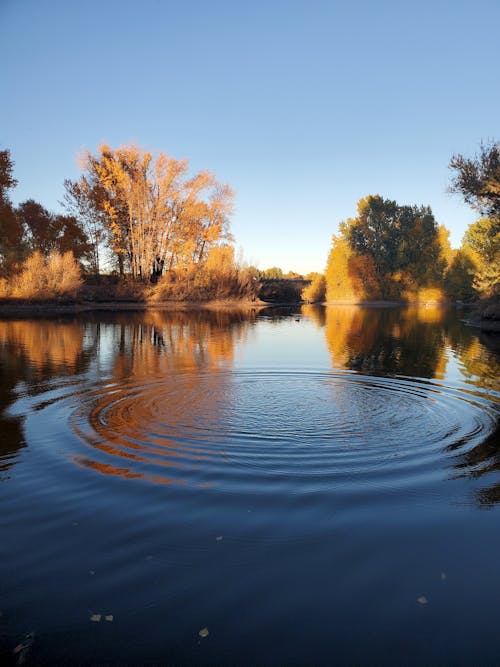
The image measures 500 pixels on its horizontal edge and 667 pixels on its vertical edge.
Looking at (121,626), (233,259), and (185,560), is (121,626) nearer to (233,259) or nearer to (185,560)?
(185,560)

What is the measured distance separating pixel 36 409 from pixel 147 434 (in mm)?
2900

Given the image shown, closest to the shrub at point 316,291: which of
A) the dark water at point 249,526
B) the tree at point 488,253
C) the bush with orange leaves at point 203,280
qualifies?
the bush with orange leaves at point 203,280

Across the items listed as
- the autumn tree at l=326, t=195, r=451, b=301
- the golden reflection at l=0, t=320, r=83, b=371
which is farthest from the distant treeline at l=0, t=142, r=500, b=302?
the autumn tree at l=326, t=195, r=451, b=301

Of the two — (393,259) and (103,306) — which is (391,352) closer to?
(103,306)

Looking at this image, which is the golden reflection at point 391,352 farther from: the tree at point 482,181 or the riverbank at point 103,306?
the riverbank at point 103,306

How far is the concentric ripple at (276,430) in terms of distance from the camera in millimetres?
6078

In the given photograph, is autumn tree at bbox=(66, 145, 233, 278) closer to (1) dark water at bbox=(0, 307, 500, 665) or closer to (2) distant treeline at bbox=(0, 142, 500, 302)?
(2) distant treeline at bbox=(0, 142, 500, 302)

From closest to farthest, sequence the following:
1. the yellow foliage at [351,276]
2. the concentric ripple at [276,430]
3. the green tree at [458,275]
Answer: the concentric ripple at [276,430]
the yellow foliage at [351,276]
the green tree at [458,275]

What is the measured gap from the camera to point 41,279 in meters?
41.7

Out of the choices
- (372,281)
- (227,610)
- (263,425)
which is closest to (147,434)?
(263,425)

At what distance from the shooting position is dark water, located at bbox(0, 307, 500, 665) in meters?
3.28

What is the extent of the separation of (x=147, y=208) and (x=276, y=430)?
47327 millimetres

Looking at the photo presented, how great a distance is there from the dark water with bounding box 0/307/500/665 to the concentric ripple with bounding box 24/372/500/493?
1.5 inches

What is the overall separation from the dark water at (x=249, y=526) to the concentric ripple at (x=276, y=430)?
0.04 m
